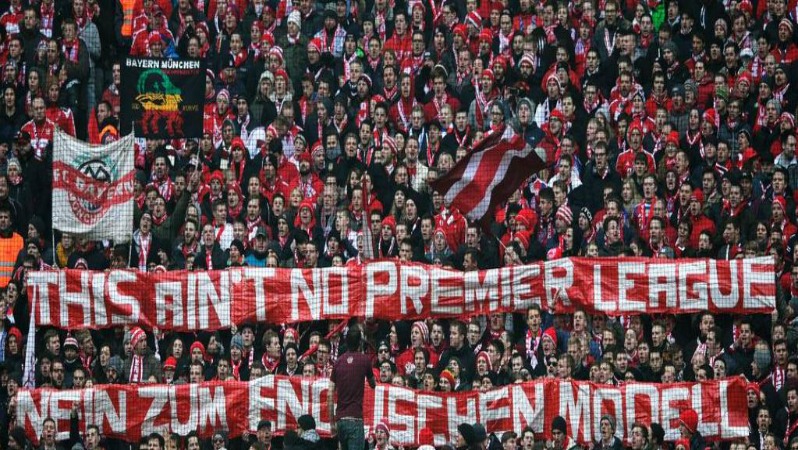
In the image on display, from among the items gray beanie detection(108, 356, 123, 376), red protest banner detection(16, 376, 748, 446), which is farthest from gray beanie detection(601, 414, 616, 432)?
gray beanie detection(108, 356, 123, 376)

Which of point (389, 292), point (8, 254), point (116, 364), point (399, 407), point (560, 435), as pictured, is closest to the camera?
point (560, 435)

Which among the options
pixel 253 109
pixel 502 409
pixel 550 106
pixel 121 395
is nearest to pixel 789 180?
pixel 550 106

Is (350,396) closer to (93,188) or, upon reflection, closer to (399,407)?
(399,407)

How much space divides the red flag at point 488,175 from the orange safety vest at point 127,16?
5.06 metres

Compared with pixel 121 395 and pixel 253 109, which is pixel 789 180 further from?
pixel 121 395

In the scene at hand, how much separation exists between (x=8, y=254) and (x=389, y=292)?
4224 millimetres

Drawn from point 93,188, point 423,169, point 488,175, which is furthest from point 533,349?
point 93,188

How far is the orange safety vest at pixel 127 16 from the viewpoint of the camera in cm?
2364

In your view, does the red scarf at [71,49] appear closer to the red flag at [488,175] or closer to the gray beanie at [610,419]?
the red flag at [488,175]

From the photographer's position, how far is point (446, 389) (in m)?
19.9

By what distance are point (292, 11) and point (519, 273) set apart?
496 centimetres

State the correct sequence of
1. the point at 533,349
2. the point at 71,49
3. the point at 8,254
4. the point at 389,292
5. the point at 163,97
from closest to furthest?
1. the point at 533,349
2. the point at 389,292
3. the point at 8,254
4. the point at 163,97
5. the point at 71,49

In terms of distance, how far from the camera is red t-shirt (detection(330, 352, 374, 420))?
1808 centimetres

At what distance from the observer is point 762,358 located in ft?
65.3
